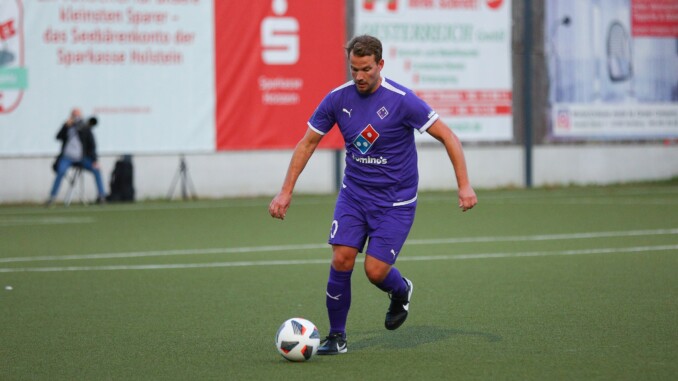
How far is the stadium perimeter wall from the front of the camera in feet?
85.3

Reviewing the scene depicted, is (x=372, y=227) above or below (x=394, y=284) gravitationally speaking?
above

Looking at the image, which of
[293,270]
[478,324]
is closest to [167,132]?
[293,270]

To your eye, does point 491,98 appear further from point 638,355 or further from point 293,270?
point 638,355

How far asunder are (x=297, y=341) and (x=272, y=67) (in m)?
20.1

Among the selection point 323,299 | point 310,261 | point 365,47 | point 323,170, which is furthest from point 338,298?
point 323,170

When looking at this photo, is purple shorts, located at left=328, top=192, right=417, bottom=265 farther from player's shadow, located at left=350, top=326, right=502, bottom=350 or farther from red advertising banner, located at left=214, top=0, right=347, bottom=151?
red advertising banner, located at left=214, top=0, right=347, bottom=151

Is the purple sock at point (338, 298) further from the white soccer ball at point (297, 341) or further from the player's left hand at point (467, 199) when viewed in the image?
the player's left hand at point (467, 199)

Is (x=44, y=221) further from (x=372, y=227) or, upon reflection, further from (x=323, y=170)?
(x=372, y=227)

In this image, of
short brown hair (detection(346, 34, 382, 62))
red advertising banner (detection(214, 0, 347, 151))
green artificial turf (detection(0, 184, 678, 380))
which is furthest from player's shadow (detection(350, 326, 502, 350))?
red advertising banner (detection(214, 0, 347, 151))

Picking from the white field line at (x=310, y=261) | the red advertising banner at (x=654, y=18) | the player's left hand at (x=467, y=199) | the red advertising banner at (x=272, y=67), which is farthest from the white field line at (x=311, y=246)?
the red advertising banner at (x=654, y=18)

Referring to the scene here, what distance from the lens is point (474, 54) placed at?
29719 mm

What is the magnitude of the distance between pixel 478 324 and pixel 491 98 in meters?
20.6

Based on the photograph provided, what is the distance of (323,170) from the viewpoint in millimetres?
28453

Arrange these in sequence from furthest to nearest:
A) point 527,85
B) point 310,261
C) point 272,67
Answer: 1. point 527,85
2. point 272,67
3. point 310,261
